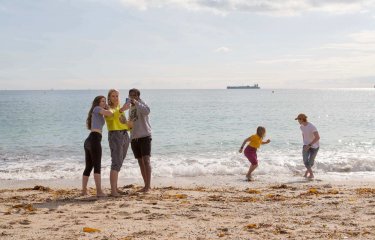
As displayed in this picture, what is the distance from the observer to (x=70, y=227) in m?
5.62

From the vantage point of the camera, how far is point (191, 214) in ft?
20.7

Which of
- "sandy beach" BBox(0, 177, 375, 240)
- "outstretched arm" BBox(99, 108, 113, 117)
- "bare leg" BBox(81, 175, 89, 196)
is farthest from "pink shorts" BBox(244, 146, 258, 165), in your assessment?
"outstretched arm" BBox(99, 108, 113, 117)

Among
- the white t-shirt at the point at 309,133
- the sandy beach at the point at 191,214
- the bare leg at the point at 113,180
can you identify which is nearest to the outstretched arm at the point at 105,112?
the bare leg at the point at 113,180

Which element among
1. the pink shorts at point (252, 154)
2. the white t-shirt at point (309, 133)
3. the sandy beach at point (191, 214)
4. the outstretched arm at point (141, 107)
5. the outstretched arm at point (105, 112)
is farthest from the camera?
the pink shorts at point (252, 154)

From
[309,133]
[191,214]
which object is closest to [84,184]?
[191,214]

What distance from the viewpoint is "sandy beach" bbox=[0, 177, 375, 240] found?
17.4ft

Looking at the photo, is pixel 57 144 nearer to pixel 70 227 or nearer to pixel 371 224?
pixel 70 227

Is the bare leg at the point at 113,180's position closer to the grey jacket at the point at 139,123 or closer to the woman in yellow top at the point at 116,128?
the woman in yellow top at the point at 116,128

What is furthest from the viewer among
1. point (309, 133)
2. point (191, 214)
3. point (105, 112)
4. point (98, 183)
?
point (309, 133)

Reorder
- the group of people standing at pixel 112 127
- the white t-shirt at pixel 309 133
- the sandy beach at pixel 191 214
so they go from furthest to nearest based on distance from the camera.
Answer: the white t-shirt at pixel 309 133, the group of people standing at pixel 112 127, the sandy beach at pixel 191 214

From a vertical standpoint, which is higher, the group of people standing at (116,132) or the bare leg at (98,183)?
the group of people standing at (116,132)

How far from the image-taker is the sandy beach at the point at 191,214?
5305 millimetres

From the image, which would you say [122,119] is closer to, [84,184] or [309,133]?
[84,184]

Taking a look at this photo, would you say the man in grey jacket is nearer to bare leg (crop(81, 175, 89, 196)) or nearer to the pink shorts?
bare leg (crop(81, 175, 89, 196))
